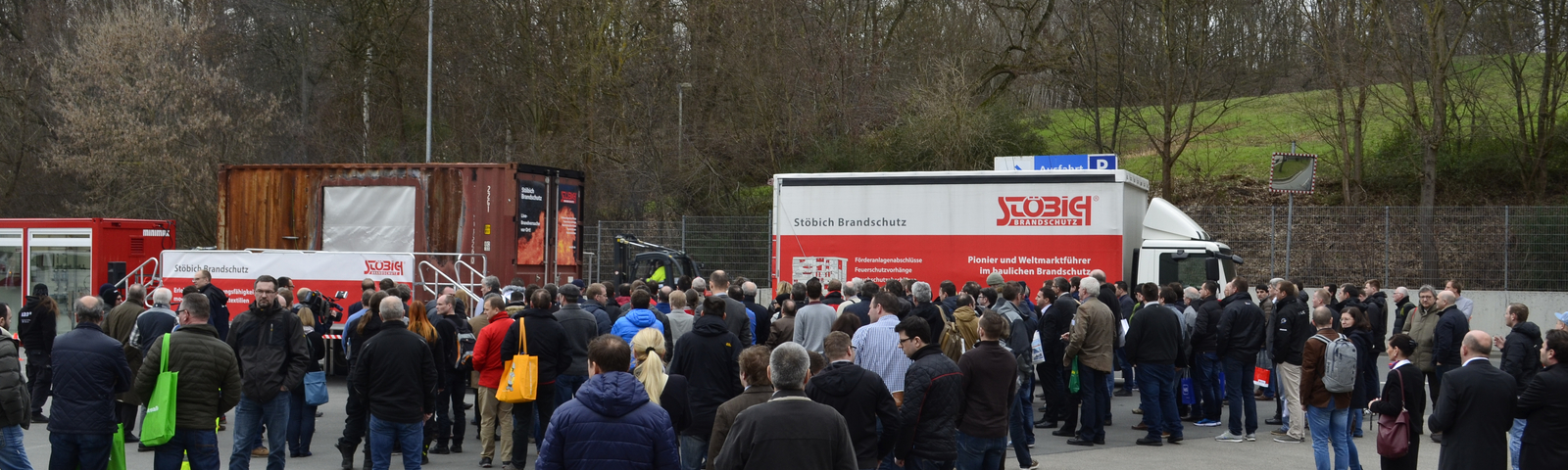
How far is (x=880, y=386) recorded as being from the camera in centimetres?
588

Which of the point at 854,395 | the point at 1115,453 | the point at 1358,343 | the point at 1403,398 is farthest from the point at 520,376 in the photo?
the point at 1358,343

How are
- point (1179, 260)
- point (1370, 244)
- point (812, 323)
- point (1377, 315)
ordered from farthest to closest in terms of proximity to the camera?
point (1370, 244), point (1179, 260), point (1377, 315), point (812, 323)

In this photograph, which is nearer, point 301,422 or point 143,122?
point 301,422

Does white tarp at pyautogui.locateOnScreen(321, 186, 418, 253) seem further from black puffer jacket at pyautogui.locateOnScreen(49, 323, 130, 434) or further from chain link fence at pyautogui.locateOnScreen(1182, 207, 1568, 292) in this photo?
chain link fence at pyautogui.locateOnScreen(1182, 207, 1568, 292)

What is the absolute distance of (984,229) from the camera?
15.8m

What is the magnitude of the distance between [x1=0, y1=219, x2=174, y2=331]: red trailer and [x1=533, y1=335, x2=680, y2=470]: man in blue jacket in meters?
15.9

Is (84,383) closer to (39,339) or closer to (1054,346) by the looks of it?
(39,339)

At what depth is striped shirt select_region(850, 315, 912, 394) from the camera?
7527mm

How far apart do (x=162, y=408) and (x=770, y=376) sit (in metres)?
4.24

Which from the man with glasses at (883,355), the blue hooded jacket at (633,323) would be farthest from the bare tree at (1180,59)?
the man with glasses at (883,355)

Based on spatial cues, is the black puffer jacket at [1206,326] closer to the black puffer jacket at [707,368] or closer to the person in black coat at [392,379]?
the black puffer jacket at [707,368]

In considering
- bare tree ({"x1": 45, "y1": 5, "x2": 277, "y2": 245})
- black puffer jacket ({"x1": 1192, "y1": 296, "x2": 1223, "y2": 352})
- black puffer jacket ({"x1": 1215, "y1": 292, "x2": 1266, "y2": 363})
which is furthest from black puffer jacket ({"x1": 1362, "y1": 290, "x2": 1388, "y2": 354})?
bare tree ({"x1": 45, "y1": 5, "x2": 277, "y2": 245})

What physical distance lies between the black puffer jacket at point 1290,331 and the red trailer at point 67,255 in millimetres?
16244

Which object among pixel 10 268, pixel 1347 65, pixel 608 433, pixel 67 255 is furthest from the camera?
pixel 1347 65
